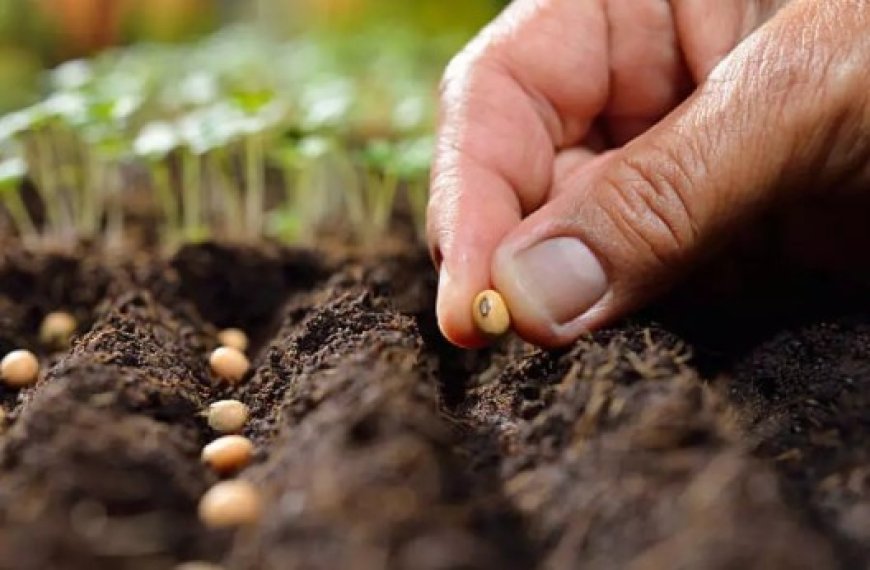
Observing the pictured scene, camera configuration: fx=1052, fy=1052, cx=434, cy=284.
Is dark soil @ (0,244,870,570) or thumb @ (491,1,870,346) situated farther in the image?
thumb @ (491,1,870,346)

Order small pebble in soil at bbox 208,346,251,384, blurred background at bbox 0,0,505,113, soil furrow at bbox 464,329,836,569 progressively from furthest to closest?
blurred background at bbox 0,0,505,113 < small pebble in soil at bbox 208,346,251,384 < soil furrow at bbox 464,329,836,569

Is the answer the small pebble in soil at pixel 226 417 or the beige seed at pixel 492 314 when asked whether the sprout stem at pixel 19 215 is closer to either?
the small pebble in soil at pixel 226 417

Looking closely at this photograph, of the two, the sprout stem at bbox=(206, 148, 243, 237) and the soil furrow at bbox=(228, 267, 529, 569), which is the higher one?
the sprout stem at bbox=(206, 148, 243, 237)

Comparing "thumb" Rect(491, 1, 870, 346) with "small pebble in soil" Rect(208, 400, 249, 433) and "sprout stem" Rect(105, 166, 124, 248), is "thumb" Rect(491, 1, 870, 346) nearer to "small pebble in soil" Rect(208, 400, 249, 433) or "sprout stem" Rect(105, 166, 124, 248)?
"small pebble in soil" Rect(208, 400, 249, 433)

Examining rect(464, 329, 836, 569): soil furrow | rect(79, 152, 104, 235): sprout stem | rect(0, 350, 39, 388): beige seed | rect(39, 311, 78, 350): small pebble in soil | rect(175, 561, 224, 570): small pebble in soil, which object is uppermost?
rect(79, 152, 104, 235): sprout stem

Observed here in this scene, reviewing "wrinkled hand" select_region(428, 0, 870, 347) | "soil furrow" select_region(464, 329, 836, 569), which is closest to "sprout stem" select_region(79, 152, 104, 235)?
"wrinkled hand" select_region(428, 0, 870, 347)

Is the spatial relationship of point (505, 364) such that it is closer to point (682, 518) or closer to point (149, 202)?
point (682, 518)

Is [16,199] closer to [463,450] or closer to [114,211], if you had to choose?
[114,211]

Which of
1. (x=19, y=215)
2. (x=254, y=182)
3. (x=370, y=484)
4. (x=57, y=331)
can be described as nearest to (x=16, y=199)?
(x=19, y=215)
